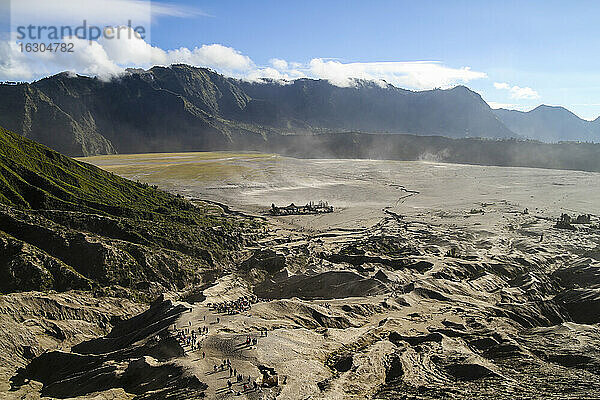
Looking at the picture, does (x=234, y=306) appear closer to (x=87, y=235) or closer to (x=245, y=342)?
(x=245, y=342)

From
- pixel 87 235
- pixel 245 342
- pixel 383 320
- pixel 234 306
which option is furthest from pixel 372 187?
pixel 245 342

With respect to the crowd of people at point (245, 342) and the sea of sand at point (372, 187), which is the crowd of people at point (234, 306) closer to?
the crowd of people at point (245, 342)

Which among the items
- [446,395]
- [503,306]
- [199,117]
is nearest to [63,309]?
[446,395]

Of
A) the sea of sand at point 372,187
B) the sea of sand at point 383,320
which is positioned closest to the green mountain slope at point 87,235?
the sea of sand at point 383,320

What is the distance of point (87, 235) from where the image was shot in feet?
101

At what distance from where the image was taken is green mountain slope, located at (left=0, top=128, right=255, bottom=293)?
2684 centimetres

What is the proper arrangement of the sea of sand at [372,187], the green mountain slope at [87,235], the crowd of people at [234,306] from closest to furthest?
the crowd of people at [234,306] → the green mountain slope at [87,235] → the sea of sand at [372,187]

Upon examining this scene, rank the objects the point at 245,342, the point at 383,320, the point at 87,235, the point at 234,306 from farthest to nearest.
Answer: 1. the point at 87,235
2. the point at 234,306
3. the point at 383,320
4. the point at 245,342

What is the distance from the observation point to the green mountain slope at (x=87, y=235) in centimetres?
2684

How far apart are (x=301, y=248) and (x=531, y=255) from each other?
19361 mm

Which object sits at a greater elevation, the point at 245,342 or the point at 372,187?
the point at 372,187

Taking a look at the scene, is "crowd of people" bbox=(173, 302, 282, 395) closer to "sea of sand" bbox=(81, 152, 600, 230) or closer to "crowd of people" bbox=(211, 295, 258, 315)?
"crowd of people" bbox=(211, 295, 258, 315)

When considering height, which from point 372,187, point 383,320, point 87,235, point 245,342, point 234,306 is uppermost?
point 372,187

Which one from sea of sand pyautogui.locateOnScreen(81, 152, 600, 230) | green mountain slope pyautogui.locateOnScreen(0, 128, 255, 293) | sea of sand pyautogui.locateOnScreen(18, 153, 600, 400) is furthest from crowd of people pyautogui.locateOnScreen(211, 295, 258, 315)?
sea of sand pyautogui.locateOnScreen(81, 152, 600, 230)
